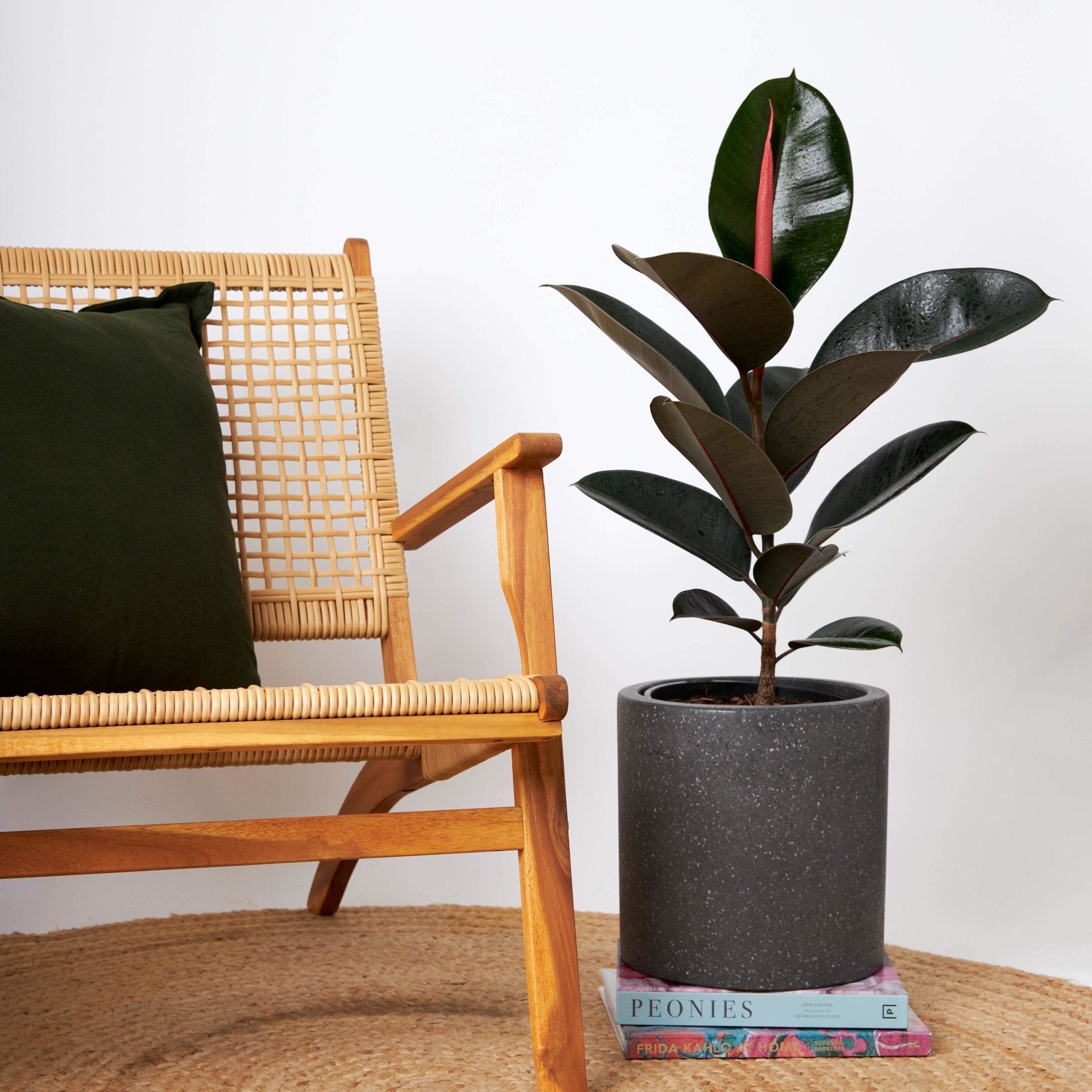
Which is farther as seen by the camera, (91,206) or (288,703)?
(91,206)

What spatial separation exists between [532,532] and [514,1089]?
0.47m

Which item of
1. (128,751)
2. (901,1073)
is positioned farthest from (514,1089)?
(128,751)

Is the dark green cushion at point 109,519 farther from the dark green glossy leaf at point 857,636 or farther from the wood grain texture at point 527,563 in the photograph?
the dark green glossy leaf at point 857,636

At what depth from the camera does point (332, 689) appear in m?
0.85

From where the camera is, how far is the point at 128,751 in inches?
31.4

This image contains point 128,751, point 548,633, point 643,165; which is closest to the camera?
point 128,751

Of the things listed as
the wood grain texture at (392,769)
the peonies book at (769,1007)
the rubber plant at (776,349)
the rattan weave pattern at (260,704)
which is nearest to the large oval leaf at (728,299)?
the rubber plant at (776,349)

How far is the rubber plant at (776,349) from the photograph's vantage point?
3.20 feet

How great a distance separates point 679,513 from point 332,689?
395 millimetres

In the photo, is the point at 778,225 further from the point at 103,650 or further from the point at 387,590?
the point at 103,650

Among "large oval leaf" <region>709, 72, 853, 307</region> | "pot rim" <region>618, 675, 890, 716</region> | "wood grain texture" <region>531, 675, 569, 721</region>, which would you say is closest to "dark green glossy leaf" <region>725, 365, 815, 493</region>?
"large oval leaf" <region>709, 72, 853, 307</region>

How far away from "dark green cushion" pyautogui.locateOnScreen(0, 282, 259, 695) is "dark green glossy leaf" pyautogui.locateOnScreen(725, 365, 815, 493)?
19.8 inches

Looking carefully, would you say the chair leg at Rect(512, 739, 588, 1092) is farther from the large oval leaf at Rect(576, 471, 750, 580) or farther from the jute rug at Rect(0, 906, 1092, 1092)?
the large oval leaf at Rect(576, 471, 750, 580)

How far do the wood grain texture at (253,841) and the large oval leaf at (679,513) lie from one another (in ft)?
0.97
